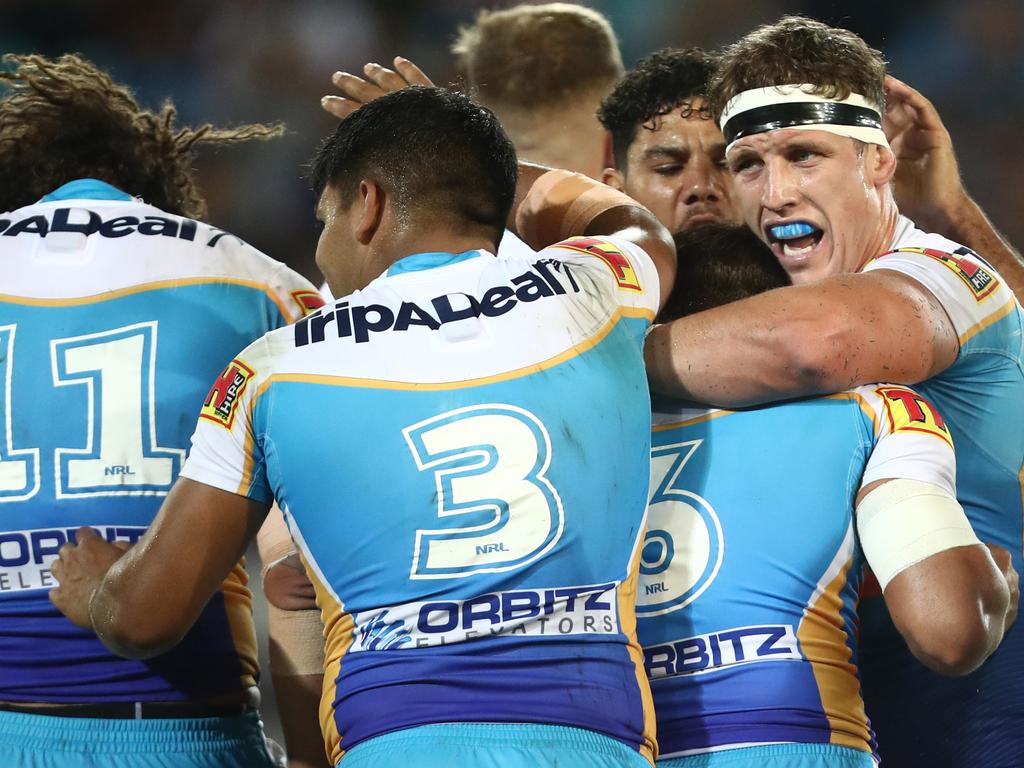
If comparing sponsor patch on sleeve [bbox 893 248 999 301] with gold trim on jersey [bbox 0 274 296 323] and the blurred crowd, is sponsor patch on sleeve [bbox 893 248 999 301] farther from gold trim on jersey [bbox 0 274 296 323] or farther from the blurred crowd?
the blurred crowd

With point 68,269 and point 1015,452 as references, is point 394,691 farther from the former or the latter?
point 1015,452

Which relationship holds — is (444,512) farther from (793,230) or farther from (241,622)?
(793,230)

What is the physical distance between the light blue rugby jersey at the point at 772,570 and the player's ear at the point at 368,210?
0.77 m

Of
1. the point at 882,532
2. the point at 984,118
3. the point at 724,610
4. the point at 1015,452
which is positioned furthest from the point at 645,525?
the point at 984,118

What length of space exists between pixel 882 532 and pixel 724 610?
1.10 ft

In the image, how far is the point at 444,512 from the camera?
2.22 metres

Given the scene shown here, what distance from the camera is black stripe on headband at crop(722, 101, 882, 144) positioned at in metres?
3.05

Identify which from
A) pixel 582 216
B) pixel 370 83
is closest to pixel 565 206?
pixel 582 216

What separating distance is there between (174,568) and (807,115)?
1.78 m

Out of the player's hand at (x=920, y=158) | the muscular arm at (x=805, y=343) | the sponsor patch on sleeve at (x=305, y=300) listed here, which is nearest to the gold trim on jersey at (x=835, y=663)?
the muscular arm at (x=805, y=343)

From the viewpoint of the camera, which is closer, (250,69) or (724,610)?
(724,610)

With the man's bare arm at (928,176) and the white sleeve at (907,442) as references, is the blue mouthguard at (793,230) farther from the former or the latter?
the man's bare arm at (928,176)

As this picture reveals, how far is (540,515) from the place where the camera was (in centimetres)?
224

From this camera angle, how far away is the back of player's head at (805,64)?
3.07m
